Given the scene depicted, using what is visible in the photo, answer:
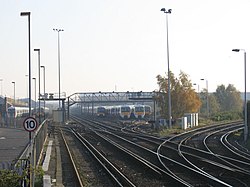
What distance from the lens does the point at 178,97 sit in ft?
211

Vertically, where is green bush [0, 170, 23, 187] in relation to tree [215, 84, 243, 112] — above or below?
below

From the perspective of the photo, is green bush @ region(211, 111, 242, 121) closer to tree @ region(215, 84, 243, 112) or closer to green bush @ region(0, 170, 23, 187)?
tree @ region(215, 84, 243, 112)

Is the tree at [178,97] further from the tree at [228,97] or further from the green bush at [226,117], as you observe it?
the tree at [228,97]

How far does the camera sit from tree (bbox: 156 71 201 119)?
64125 mm

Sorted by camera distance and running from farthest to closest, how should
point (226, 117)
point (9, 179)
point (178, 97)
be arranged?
point (226, 117) < point (178, 97) < point (9, 179)

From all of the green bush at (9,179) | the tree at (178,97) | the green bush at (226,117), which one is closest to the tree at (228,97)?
the green bush at (226,117)

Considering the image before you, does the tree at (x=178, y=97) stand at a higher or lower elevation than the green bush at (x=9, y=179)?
higher

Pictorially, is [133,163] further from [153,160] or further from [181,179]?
[181,179]

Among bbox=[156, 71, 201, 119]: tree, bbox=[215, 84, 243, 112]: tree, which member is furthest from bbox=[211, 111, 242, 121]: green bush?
bbox=[215, 84, 243, 112]: tree

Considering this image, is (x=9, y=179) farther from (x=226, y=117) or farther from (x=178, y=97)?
(x=226, y=117)

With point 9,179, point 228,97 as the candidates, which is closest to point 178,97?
point 9,179

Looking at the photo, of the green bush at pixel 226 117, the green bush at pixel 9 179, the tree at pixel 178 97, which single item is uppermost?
the tree at pixel 178 97

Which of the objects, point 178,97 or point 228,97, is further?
point 228,97

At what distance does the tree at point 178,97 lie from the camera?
64.1 metres
